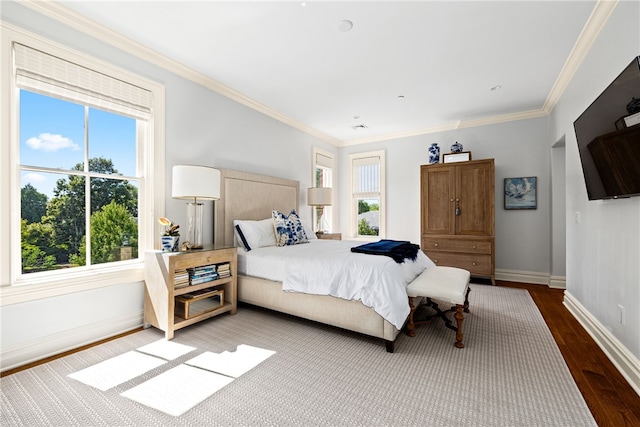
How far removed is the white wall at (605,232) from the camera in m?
1.85

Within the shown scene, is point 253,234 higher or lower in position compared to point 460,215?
lower

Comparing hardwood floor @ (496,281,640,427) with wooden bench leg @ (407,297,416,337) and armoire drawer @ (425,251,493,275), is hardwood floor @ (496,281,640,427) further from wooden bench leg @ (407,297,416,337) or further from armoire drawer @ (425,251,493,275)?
armoire drawer @ (425,251,493,275)

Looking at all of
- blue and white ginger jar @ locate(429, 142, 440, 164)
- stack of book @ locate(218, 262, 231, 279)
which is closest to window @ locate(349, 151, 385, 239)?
blue and white ginger jar @ locate(429, 142, 440, 164)

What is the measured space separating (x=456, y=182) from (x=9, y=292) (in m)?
5.08

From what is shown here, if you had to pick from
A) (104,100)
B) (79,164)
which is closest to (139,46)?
(104,100)

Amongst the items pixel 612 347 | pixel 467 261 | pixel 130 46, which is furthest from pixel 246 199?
pixel 612 347

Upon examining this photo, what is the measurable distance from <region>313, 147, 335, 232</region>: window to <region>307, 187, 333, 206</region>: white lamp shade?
1.58 ft

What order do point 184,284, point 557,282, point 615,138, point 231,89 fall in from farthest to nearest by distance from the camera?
point 557,282
point 231,89
point 184,284
point 615,138

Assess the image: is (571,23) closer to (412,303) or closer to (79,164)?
(412,303)

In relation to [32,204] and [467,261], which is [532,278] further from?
[32,204]

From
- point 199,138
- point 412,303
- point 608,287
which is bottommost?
point 412,303

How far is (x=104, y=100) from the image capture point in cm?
247

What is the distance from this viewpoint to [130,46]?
8.56 feet

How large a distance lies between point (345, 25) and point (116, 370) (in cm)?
309
